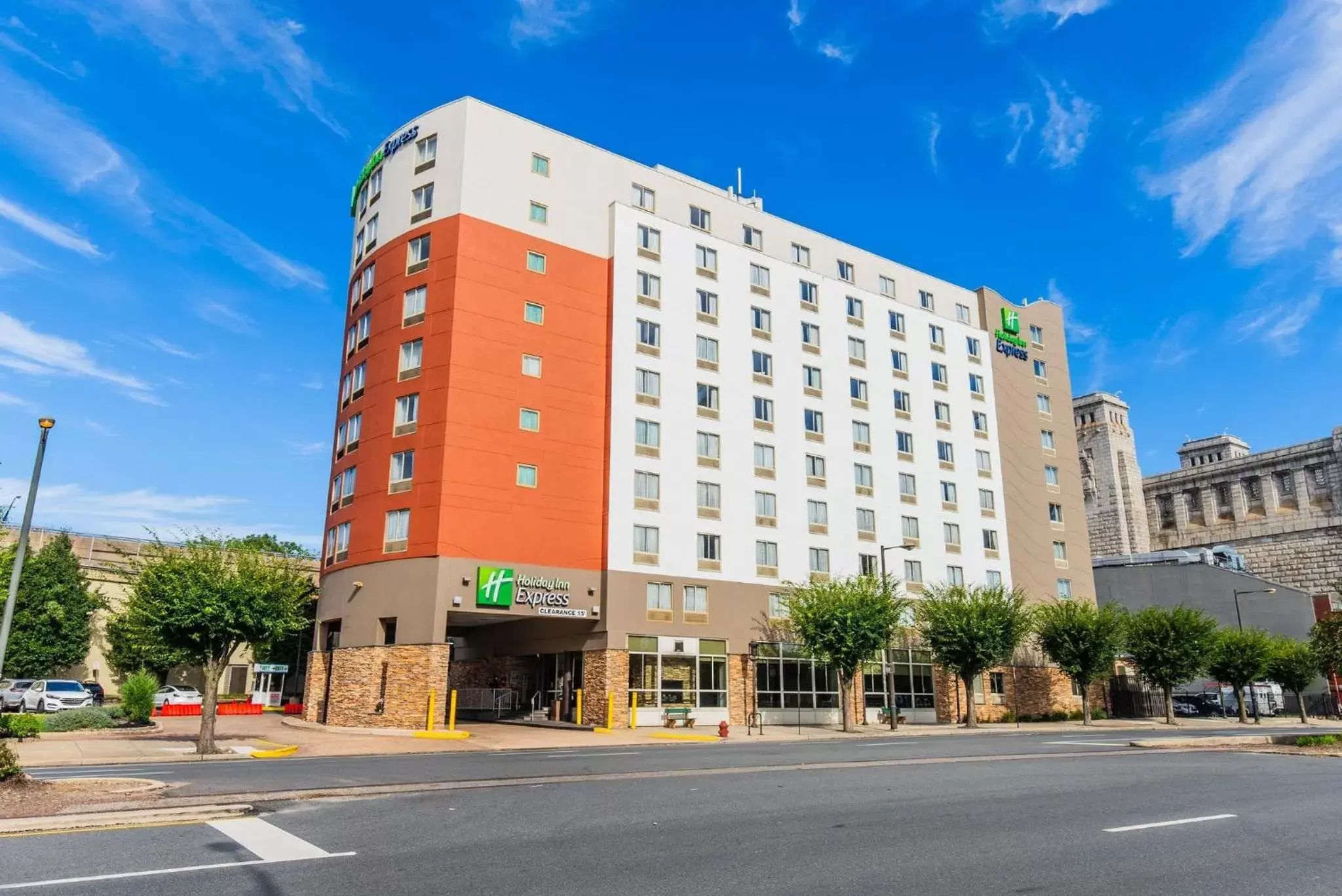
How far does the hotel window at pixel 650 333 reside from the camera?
4628 cm

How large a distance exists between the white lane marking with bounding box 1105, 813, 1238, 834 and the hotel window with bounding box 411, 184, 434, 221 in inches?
1579

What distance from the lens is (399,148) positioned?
4597cm

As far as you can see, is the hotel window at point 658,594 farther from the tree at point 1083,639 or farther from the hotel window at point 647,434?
the tree at point 1083,639

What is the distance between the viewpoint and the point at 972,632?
45812mm

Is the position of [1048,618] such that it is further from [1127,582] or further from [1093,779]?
[1093,779]

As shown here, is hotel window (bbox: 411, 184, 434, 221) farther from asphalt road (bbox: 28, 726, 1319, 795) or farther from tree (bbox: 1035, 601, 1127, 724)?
tree (bbox: 1035, 601, 1127, 724)

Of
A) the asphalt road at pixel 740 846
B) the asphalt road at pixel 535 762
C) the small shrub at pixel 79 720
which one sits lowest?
the asphalt road at pixel 535 762

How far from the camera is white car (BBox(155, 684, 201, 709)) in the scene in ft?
164

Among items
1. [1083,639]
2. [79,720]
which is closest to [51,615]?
[79,720]

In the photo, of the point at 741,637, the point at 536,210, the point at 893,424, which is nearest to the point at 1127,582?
the point at 893,424

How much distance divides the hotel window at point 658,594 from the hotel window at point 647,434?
171 inches

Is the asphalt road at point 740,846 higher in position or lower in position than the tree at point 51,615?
lower

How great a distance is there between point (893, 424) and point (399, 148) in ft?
105

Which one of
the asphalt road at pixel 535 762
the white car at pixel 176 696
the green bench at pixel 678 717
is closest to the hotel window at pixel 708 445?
the green bench at pixel 678 717
